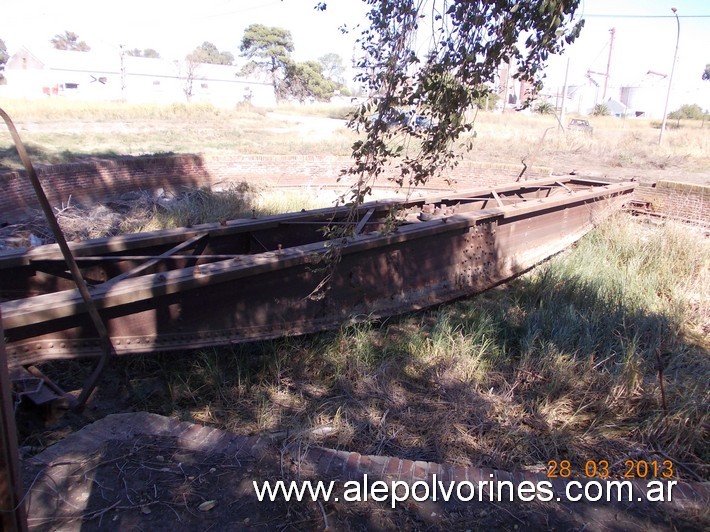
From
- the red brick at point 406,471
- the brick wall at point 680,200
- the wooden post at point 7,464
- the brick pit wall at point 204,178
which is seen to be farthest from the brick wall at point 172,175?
the wooden post at point 7,464

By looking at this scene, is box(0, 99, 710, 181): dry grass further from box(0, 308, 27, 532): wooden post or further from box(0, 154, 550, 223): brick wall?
box(0, 308, 27, 532): wooden post

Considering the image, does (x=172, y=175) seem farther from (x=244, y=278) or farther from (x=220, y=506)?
(x=220, y=506)

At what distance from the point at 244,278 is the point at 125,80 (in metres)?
57.8

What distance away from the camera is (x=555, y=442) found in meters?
3.12

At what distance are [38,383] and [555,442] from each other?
3.05 metres

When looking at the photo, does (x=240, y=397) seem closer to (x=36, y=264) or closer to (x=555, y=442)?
(x=36, y=264)

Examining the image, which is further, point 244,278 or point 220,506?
point 244,278

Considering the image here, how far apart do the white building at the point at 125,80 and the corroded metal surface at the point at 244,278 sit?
47.2 m

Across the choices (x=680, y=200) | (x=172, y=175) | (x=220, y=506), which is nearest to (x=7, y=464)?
(x=220, y=506)

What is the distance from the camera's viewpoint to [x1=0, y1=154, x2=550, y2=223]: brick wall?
9766mm

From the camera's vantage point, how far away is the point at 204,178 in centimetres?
1310

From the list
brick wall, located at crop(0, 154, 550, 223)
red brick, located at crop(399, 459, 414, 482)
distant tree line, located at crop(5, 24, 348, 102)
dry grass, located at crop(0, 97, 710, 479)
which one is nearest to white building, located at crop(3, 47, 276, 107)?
distant tree line, located at crop(5, 24, 348, 102)

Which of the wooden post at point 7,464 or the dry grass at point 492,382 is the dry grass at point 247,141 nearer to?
the dry grass at point 492,382

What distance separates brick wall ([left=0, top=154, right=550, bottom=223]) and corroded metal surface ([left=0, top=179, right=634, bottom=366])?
12.2 feet
